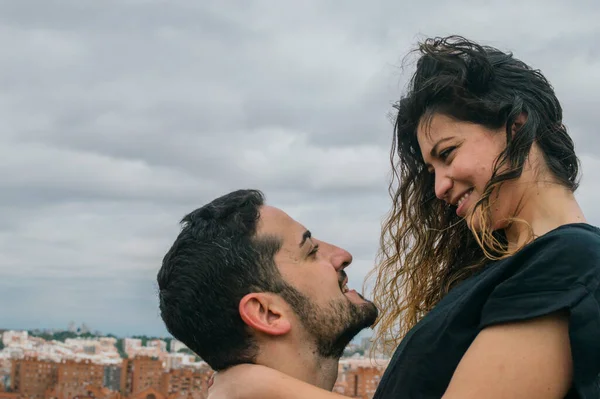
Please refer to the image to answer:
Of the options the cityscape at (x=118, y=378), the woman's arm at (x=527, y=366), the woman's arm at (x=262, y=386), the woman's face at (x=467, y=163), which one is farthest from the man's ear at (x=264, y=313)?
the cityscape at (x=118, y=378)

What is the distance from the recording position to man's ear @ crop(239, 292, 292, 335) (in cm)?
226

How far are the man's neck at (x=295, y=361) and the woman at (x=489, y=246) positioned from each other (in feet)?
0.48

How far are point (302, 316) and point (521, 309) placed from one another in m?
0.72

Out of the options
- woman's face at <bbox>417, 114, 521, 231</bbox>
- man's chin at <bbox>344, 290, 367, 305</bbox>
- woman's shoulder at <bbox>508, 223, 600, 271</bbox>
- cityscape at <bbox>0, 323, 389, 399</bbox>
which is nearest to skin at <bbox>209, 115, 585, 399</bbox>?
woman's face at <bbox>417, 114, 521, 231</bbox>

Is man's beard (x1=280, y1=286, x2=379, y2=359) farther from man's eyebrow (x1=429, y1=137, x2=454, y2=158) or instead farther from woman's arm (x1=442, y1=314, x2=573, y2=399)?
woman's arm (x1=442, y1=314, x2=573, y2=399)

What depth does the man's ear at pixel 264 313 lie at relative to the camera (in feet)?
7.41

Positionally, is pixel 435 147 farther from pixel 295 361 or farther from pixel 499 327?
pixel 295 361

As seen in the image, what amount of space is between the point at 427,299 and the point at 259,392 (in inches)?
29.5

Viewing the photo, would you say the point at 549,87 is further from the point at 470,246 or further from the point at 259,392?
the point at 259,392

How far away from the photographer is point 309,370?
2305 millimetres

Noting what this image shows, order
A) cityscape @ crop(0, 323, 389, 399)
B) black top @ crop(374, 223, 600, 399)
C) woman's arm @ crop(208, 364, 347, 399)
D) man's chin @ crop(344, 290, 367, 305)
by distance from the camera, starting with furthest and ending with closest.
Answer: cityscape @ crop(0, 323, 389, 399)
man's chin @ crop(344, 290, 367, 305)
woman's arm @ crop(208, 364, 347, 399)
black top @ crop(374, 223, 600, 399)

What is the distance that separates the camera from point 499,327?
1752 millimetres

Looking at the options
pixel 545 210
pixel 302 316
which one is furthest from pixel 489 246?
pixel 302 316

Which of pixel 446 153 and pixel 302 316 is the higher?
pixel 446 153
